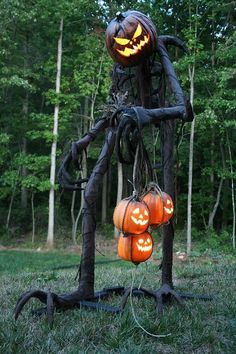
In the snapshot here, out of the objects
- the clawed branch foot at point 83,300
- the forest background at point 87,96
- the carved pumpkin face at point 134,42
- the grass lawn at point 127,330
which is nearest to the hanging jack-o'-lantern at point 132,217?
the clawed branch foot at point 83,300

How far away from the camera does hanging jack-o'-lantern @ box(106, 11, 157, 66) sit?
11.6 feet

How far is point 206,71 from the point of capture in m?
16.1

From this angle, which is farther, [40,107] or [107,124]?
[40,107]

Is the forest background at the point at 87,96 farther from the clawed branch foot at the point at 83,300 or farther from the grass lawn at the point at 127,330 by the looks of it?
the grass lawn at the point at 127,330

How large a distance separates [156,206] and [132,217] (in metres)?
0.32

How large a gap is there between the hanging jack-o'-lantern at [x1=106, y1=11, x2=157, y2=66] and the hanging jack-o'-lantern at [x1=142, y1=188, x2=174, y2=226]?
1.11 metres

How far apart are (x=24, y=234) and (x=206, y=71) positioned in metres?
10.2

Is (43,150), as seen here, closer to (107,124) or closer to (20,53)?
(20,53)

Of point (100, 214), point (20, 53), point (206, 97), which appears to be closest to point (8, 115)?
point (20, 53)

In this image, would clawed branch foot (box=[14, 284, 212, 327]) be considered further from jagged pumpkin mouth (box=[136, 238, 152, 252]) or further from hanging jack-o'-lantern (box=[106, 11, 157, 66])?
hanging jack-o'-lantern (box=[106, 11, 157, 66])

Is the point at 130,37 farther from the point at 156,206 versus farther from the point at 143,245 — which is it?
the point at 143,245

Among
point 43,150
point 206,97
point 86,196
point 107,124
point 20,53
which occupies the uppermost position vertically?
point 20,53

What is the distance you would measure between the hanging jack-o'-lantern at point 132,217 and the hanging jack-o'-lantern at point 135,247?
8 centimetres

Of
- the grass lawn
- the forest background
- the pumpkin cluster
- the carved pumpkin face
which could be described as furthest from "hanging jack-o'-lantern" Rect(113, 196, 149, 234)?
the forest background
